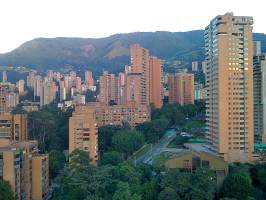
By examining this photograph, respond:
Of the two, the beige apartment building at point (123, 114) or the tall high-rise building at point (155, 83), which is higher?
the tall high-rise building at point (155, 83)

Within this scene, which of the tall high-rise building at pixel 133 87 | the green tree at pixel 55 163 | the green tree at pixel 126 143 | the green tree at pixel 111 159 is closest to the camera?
the green tree at pixel 55 163

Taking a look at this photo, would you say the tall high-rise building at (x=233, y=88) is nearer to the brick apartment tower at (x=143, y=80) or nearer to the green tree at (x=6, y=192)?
the green tree at (x=6, y=192)

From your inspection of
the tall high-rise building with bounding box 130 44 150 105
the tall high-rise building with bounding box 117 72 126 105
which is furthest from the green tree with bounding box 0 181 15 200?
the tall high-rise building with bounding box 117 72 126 105

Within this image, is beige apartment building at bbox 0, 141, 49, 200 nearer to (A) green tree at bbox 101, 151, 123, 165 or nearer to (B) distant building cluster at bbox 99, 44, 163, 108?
(A) green tree at bbox 101, 151, 123, 165

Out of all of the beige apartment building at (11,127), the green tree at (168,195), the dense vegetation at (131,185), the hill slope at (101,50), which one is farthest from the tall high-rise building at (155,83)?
the hill slope at (101,50)

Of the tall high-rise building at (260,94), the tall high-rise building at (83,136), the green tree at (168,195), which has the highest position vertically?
the tall high-rise building at (260,94)

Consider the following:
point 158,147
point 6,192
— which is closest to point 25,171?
point 6,192
